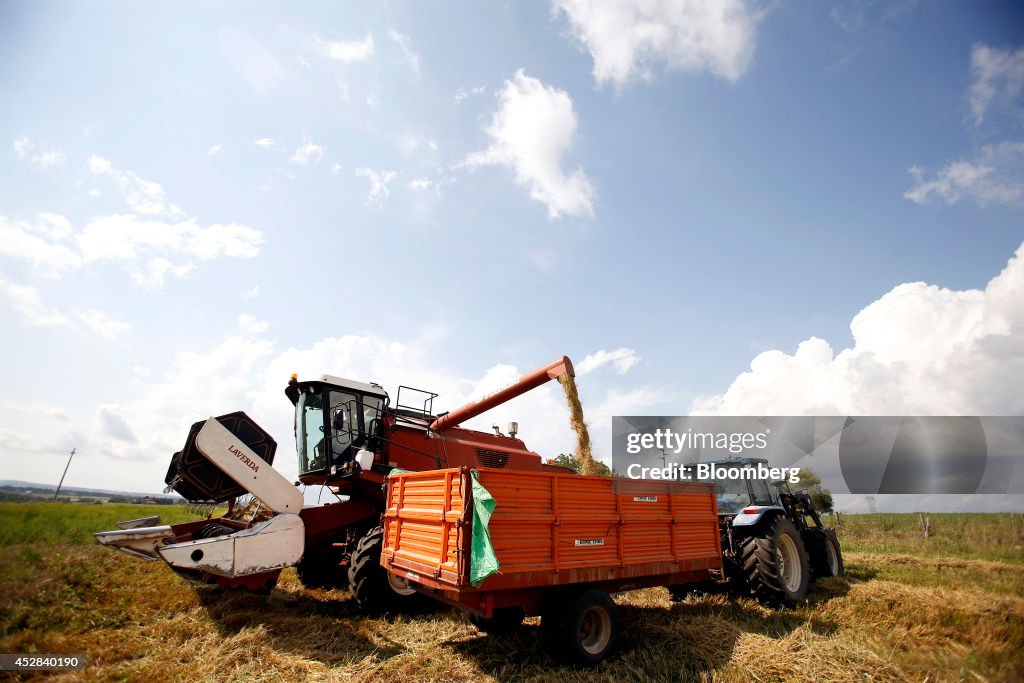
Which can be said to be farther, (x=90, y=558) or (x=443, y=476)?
(x=90, y=558)

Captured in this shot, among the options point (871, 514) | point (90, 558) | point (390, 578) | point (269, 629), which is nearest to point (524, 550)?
point (390, 578)

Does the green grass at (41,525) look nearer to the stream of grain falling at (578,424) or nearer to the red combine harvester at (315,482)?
the red combine harvester at (315,482)

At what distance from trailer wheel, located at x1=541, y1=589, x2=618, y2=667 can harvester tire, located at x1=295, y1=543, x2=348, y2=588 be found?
444 centimetres

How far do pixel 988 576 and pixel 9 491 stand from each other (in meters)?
10.6

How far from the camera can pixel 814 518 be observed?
9867 millimetres

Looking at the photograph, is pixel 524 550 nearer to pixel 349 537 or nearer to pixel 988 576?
pixel 349 537

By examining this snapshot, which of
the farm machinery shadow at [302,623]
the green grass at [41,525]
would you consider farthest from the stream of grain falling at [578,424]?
the green grass at [41,525]

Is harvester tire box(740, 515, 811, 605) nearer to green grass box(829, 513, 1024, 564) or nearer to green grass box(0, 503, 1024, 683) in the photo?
green grass box(0, 503, 1024, 683)

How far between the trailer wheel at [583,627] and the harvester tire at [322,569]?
444cm

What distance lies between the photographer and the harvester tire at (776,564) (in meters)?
6.72

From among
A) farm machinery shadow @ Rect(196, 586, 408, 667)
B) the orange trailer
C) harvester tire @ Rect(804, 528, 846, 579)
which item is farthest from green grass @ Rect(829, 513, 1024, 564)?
farm machinery shadow @ Rect(196, 586, 408, 667)

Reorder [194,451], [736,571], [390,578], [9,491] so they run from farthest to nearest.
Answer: [736,571] → [194,451] → [390,578] → [9,491]

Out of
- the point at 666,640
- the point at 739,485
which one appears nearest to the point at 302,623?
the point at 666,640

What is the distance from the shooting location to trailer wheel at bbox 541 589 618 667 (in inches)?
176
